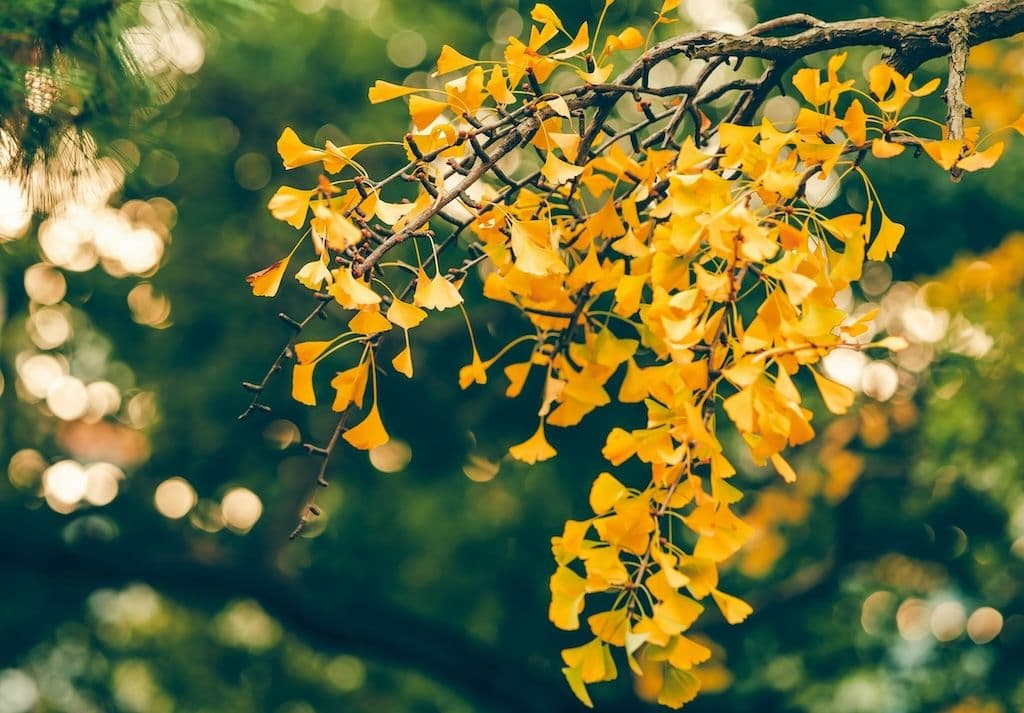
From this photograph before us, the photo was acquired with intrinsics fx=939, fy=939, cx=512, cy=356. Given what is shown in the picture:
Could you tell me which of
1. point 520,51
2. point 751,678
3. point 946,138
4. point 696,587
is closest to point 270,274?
point 520,51

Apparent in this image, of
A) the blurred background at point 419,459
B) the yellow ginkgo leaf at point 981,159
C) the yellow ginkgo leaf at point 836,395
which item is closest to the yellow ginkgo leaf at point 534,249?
the yellow ginkgo leaf at point 836,395

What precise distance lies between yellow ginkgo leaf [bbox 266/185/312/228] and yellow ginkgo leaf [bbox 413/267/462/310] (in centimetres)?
10

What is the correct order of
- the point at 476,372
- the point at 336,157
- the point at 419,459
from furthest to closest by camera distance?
the point at 419,459, the point at 476,372, the point at 336,157

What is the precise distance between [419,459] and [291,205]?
3.17 metres

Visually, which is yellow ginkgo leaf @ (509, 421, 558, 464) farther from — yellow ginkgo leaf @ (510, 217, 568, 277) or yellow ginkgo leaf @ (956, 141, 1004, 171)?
yellow ginkgo leaf @ (956, 141, 1004, 171)

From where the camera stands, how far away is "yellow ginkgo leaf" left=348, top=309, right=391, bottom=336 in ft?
2.31

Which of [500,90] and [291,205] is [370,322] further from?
[500,90]

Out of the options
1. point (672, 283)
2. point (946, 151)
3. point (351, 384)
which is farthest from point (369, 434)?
point (946, 151)

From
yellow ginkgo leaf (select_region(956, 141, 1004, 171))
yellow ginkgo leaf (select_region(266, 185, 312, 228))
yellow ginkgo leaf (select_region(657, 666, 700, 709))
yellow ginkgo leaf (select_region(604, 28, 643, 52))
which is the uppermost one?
yellow ginkgo leaf (select_region(604, 28, 643, 52))

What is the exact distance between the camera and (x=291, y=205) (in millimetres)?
734

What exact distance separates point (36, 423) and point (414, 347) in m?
1.96

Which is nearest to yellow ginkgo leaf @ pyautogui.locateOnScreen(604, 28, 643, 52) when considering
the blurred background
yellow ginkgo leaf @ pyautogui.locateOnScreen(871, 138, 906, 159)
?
yellow ginkgo leaf @ pyautogui.locateOnScreen(871, 138, 906, 159)

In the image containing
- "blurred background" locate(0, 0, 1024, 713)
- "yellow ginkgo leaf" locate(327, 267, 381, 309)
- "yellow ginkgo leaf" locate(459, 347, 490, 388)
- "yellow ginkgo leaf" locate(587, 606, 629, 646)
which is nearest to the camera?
"yellow ginkgo leaf" locate(327, 267, 381, 309)

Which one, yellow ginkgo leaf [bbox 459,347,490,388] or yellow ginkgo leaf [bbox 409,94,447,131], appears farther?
yellow ginkgo leaf [bbox 459,347,490,388]
